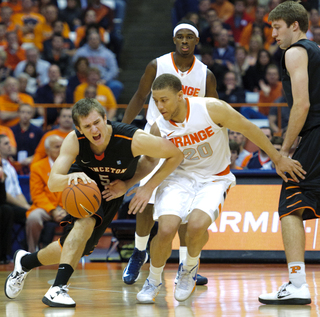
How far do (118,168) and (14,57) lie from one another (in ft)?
29.1

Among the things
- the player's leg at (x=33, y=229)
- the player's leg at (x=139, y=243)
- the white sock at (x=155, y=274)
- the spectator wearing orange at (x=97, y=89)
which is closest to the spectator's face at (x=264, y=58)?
the spectator wearing orange at (x=97, y=89)

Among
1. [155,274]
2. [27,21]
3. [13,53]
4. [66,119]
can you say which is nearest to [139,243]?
[155,274]

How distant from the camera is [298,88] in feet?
13.6

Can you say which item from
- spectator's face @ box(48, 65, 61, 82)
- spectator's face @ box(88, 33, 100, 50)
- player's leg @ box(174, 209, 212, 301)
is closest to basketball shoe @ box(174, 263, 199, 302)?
player's leg @ box(174, 209, 212, 301)

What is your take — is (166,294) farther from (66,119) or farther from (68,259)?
(66,119)

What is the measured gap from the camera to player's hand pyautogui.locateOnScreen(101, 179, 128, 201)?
443cm

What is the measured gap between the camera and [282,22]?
167 inches

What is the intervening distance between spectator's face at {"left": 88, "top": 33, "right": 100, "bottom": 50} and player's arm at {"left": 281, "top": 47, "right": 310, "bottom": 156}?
817cm

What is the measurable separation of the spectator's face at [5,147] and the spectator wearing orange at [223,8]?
6.85 meters

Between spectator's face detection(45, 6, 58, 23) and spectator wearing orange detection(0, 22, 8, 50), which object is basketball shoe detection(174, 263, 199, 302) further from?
spectator's face detection(45, 6, 58, 23)

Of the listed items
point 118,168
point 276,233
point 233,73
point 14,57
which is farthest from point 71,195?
point 14,57

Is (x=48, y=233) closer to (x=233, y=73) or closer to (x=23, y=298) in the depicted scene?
(x=23, y=298)

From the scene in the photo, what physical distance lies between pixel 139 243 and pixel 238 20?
29.2ft

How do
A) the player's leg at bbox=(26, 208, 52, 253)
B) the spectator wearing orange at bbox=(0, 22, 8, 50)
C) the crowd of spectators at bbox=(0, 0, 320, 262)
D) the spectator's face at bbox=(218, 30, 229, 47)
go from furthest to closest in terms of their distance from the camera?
the spectator wearing orange at bbox=(0, 22, 8, 50) → the spectator's face at bbox=(218, 30, 229, 47) → the crowd of spectators at bbox=(0, 0, 320, 262) → the player's leg at bbox=(26, 208, 52, 253)
